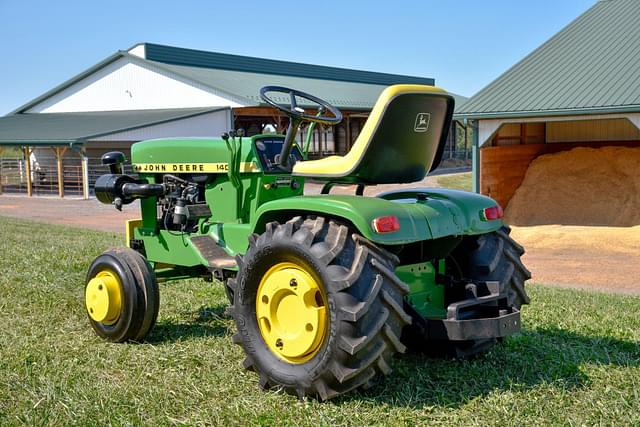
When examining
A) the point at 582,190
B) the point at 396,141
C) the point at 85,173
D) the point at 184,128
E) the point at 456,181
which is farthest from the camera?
the point at 456,181

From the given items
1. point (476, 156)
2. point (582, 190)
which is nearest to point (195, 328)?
point (476, 156)

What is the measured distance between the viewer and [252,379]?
15.0 feet

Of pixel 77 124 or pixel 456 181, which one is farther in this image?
pixel 456 181

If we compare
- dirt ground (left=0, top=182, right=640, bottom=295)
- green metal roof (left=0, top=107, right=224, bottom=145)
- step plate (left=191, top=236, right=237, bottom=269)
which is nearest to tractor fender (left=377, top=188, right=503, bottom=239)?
step plate (left=191, top=236, right=237, bottom=269)

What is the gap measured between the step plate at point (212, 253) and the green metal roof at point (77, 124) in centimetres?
2132

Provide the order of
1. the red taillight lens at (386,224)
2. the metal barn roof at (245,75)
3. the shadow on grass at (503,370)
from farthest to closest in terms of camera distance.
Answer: the metal barn roof at (245,75), the shadow on grass at (503,370), the red taillight lens at (386,224)

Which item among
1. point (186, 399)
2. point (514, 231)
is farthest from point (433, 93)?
point (514, 231)

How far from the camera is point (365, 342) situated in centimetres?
388

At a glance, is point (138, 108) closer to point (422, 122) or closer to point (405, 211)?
point (422, 122)

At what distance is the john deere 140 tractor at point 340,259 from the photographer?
13.1 ft

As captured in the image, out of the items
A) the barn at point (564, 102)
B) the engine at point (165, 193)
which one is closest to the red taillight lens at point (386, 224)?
the engine at point (165, 193)

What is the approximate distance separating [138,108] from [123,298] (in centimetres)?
2817

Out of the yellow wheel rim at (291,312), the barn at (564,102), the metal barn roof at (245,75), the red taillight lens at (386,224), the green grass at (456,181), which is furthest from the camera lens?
the metal barn roof at (245,75)

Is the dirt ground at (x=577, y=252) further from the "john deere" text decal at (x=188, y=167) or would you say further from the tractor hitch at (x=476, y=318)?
the "john deere" text decal at (x=188, y=167)
